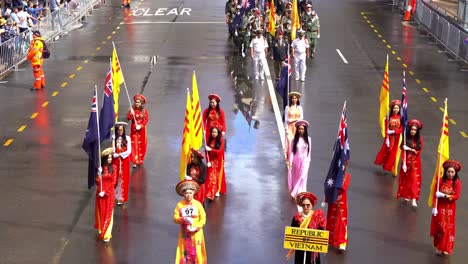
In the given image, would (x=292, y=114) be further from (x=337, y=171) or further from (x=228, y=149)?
(x=337, y=171)

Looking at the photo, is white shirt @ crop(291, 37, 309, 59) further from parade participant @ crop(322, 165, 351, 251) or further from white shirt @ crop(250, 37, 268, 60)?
parade participant @ crop(322, 165, 351, 251)

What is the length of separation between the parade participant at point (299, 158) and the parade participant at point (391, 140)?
97.0 inches

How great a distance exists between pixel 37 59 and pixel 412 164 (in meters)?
13.9

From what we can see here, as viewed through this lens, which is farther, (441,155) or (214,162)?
(214,162)

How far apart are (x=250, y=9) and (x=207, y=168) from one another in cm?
1847

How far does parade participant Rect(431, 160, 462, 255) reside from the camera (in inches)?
570

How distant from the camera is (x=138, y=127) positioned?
1952 centimetres

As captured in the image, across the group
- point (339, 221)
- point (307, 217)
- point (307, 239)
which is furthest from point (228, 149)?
point (307, 239)

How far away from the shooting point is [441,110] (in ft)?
85.0

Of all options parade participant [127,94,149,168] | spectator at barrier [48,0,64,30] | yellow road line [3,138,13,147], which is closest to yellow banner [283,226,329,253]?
parade participant [127,94,149,168]

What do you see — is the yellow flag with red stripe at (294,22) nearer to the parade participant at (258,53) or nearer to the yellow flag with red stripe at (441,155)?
the parade participant at (258,53)

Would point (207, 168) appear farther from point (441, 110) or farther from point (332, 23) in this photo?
point (332, 23)

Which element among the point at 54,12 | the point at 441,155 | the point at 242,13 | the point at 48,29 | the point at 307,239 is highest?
the point at 441,155

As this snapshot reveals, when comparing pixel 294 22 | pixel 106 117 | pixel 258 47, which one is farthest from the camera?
pixel 294 22
